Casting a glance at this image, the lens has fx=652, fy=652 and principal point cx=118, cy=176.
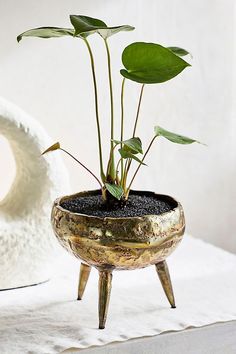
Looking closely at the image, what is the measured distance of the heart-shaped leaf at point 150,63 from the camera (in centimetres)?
97

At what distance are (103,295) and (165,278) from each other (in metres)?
0.14

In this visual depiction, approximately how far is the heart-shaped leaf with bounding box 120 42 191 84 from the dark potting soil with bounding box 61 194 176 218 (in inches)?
8.7

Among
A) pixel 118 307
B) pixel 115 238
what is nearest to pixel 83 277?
pixel 118 307

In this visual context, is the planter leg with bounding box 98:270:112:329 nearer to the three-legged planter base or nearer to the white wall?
the three-legged planter base

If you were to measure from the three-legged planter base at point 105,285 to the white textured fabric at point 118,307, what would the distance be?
20 millimetres

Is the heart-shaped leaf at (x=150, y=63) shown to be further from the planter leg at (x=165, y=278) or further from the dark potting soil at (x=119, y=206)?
the planter leg at (x=165, y=278)

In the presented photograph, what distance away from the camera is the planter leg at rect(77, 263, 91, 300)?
1.19 meters

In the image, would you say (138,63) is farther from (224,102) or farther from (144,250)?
(224,102)

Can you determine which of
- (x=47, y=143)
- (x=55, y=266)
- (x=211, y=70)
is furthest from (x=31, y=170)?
(x=211, y=70)

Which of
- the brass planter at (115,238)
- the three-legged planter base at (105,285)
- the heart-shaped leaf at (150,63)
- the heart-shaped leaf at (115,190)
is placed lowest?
the three-legged planter base at (105,285)

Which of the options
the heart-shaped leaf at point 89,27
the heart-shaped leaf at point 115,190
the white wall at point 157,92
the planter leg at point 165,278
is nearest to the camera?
the heart-shaped leaf at point 89,27

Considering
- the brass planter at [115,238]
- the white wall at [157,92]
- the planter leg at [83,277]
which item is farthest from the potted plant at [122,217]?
the white wall at [157,92]

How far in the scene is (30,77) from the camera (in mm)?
1452

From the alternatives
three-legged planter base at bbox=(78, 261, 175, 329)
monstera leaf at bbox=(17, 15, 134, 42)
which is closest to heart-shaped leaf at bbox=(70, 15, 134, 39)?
monstera leaf at bbox=(17, 15, 134, 42)
